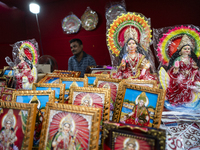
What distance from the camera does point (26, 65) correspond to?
190cm

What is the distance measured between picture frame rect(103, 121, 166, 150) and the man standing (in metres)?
1.84

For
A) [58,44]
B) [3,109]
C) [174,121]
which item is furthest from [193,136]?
[58,44]

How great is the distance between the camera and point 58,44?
390 centimetres

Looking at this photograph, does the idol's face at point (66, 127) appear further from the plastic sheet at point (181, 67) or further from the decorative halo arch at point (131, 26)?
the decorative halo arch at point (131, 26)

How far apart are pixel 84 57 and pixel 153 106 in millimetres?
1866

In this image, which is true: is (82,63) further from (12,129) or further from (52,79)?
(12,129)

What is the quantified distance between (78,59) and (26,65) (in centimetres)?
95

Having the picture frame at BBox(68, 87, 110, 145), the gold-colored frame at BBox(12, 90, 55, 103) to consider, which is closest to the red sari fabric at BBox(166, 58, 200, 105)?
the picture frame at BBox(68, 87, 110, 145)

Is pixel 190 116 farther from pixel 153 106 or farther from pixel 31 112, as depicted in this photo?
pixel 31 112

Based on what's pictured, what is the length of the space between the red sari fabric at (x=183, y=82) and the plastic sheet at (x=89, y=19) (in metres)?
2.37

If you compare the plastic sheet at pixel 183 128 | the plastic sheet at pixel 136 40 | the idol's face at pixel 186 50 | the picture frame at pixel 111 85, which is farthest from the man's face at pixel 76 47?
the plastic sheet at pixel 183 128

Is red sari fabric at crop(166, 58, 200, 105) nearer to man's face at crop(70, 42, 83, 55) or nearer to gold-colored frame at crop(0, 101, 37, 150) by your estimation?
gold-colored frame at crop(0, 101, 37, 150)

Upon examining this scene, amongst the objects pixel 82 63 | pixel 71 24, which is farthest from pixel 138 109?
pixel 71 24

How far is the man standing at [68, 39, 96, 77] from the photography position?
8.24 feet
